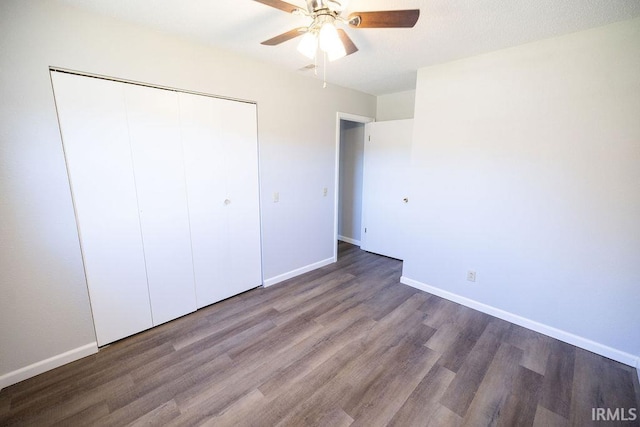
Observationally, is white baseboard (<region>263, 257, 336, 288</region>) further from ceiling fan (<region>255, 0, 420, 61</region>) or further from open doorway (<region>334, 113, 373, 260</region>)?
ceiling fan (<region>255, 0, 420, 61</region>)

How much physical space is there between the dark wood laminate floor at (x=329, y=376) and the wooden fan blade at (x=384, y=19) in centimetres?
218

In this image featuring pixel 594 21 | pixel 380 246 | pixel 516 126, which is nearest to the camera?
Result: pixel 594 21

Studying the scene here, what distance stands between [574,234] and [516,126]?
39.1 inches

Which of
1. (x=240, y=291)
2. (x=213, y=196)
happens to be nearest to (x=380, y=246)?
(x=240, y=291)

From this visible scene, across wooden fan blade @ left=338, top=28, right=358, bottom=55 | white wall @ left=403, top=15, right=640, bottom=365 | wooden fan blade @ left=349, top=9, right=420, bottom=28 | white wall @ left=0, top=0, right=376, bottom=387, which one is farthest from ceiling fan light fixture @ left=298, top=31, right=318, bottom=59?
white wall @ left=403, top=15, right=640, bottom=365

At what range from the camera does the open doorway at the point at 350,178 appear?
4.34 metres

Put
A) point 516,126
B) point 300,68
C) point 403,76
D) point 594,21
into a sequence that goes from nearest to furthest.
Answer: point 594,21, point 516,126, point 300,68, point 403,76

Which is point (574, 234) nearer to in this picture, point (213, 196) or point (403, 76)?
point (403, 76)

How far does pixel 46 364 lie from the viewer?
72.7 inches

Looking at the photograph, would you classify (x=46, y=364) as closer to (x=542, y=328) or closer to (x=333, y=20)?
(x=333, y=20)

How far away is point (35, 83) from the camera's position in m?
1.64

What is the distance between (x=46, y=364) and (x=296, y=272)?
227cm

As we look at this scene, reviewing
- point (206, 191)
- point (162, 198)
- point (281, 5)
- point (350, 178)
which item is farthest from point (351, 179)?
point (281, 5)

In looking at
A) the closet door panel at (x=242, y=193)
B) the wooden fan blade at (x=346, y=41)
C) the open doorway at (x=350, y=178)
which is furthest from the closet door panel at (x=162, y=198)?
the open doorway at (x=350, y=178)
